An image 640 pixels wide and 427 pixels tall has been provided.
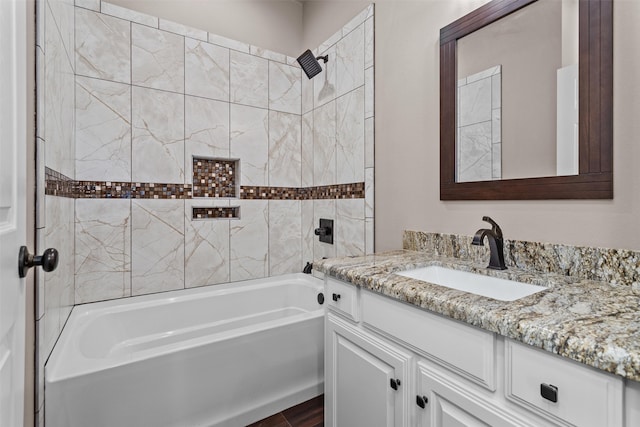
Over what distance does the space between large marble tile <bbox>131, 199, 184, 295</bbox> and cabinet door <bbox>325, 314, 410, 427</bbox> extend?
1336 mm

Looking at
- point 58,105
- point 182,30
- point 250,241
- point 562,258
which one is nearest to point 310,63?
point 182,30

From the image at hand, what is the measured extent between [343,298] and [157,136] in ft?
5.54

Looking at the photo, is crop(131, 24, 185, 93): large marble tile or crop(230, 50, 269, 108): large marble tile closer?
crop(131, 24, 185, 93): large marble tile

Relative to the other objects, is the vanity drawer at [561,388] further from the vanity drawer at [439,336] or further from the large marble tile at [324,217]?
the large marble tile at [324,217]

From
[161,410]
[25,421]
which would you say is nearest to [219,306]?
[161,410]

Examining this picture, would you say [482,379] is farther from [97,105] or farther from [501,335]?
[97,105]

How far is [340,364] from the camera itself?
127cm

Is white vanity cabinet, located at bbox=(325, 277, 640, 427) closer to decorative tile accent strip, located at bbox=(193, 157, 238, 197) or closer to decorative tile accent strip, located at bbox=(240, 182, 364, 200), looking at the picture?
decorative tile accent strip, located at bbox=(240, 182, 364, 200)

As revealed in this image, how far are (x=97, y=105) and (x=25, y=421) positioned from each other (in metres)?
1.69

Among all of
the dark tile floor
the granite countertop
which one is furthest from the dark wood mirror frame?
the dark tile floor

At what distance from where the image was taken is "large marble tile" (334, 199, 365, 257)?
2.07 meters

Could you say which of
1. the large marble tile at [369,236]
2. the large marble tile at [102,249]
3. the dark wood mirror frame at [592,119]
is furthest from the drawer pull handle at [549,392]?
the large marble tile at [102,249]

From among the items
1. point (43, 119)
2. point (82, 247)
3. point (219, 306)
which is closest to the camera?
point (43, 119)

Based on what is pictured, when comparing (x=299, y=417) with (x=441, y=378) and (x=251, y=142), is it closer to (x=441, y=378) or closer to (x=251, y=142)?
(x=441, y=378)
